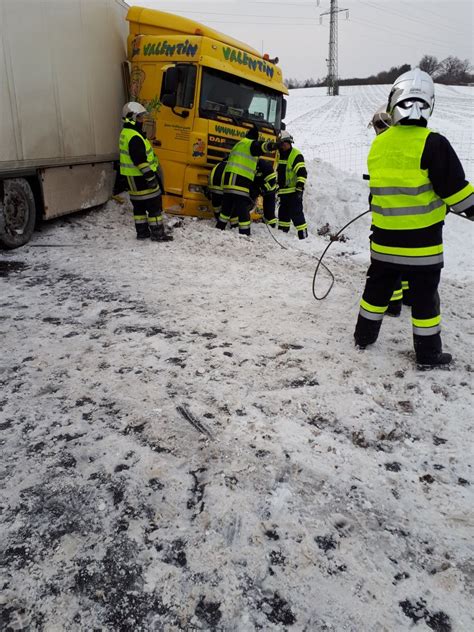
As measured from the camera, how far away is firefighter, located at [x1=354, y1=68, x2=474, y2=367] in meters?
2.91

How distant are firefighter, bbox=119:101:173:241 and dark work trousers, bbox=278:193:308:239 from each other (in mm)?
2399

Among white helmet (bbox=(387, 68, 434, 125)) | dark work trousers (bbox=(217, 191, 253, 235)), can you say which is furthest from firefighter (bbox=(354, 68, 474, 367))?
dark work trousers (bbox=(217, 191, 253, 235))

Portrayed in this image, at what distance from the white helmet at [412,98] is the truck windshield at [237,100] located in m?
4.61

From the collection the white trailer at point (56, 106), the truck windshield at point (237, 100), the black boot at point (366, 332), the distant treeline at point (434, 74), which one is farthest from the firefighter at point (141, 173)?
the distant treeline at point (434, 74)

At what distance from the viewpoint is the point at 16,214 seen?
5.96 meters

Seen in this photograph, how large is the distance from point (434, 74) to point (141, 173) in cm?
7716

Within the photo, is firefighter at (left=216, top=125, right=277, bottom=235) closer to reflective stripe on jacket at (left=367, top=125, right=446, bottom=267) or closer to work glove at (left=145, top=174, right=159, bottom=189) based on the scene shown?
work glove at (left=145, top=174, right=159, bottom=189)

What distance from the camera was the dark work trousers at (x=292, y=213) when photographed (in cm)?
797

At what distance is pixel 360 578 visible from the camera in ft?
5.72

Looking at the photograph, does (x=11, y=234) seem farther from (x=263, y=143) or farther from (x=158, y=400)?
(x=158, y=400)

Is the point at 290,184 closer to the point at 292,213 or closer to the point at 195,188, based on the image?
the point at 292,213

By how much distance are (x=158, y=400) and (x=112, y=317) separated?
57.2 inches

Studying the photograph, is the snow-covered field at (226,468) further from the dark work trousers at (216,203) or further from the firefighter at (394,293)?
the dark work trousers at (216,203)

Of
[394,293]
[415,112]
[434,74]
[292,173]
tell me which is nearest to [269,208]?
[292,173]
